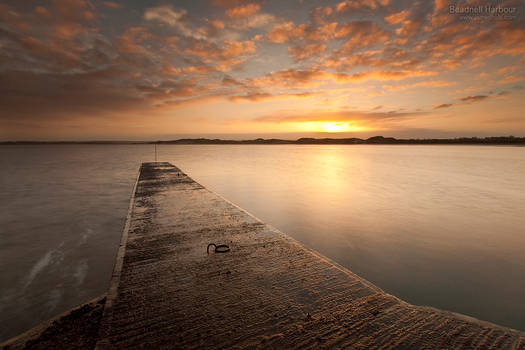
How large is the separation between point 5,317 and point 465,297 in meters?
9.77

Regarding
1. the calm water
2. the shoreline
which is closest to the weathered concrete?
the shoreline

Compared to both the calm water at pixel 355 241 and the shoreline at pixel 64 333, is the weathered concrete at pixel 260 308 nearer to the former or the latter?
the shoreline at pixel 64 333

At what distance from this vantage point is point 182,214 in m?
8.60

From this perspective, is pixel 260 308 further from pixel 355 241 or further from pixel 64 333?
pixel 355 241

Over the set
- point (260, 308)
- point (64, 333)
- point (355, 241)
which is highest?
point (260, 308)

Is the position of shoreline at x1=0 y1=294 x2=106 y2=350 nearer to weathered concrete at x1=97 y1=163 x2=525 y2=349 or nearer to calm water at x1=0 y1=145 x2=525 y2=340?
weathered concrete at x1=97 y1=163 x2=525 y2=349

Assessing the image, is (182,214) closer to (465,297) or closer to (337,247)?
(337,247)

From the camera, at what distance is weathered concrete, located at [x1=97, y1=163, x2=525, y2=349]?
2951 mm

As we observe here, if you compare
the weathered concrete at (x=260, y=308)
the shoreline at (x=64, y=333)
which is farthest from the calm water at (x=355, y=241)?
the weathered concrete at (x=260, y=308)

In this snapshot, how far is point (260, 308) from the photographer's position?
11.5 ft

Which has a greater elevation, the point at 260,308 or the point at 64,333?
the point at 260,308

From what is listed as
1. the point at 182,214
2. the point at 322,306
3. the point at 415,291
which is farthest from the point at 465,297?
the point at 182,214

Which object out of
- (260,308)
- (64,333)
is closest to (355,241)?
(260,308)

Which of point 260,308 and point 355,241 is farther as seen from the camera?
point 355,241
